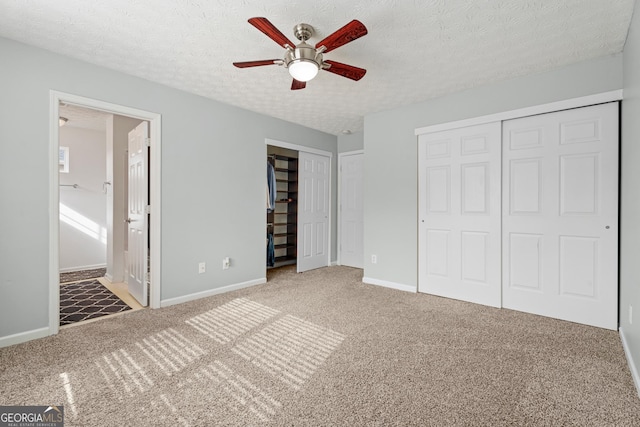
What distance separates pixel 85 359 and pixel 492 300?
372 centimetres

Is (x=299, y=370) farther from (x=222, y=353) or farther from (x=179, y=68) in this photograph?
(x=179, y=68)

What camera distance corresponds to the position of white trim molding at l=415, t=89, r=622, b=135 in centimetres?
261

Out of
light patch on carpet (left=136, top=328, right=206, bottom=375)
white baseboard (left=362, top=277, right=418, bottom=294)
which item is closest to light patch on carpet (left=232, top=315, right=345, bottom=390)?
light patch on carpet (left=136, top=328, right=206, bottom=375)

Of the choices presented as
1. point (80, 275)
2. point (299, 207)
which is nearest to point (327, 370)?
point (299, 207)

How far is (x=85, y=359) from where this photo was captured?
2.13 meters

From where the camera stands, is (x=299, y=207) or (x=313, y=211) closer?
(x=299, y=207)

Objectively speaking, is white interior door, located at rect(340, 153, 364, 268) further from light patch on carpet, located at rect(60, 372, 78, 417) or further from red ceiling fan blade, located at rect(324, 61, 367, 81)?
light patch on carpet, located at rect(60, 372, 78, 417)

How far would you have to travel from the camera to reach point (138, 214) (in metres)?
3.46

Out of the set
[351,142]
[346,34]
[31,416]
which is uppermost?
[351,142]

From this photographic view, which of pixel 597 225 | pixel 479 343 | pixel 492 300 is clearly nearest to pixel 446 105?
pixel 597 225

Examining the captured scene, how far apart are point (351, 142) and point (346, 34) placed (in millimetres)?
3503

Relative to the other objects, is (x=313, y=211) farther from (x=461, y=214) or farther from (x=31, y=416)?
(x=31, y=416)

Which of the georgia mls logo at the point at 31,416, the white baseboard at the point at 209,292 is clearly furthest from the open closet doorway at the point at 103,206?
the georgia mls logo at the point at 31,416

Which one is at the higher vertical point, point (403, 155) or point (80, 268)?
point (403, 155)
